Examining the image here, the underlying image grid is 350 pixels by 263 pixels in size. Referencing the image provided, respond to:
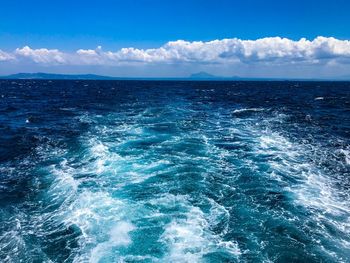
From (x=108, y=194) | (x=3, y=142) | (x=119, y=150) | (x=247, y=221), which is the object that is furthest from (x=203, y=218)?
(x=3, y=142)

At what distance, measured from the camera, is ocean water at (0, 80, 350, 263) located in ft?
39.1

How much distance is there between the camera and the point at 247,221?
45.5ft

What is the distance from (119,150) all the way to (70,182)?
→ 7.66 meters

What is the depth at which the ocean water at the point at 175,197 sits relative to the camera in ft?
39.1

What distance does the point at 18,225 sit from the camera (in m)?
13.9

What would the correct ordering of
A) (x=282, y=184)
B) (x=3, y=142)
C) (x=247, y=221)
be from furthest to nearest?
(x=3, y=142) < (x=282, y=184) < (x=247, y=221)

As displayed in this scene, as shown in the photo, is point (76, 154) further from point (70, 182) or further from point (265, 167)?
point (265, 167)

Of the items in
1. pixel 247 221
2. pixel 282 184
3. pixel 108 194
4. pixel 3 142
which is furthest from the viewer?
pixel 3 142

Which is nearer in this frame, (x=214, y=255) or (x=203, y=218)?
(x=214, y=255)

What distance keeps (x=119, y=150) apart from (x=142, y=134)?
21.2 ft

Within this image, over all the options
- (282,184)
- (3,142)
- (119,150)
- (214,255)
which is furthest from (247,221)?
(3,142)

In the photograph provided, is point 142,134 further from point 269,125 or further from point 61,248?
point 61,248

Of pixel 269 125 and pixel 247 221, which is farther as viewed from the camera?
pixel 269 125

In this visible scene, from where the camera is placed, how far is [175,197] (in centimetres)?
1642
